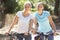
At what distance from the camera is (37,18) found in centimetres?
488

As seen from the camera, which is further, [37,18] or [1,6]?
[1,6]

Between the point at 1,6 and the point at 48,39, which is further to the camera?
the point at 1,6

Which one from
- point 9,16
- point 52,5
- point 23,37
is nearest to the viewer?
point 23,37

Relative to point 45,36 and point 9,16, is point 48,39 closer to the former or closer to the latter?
point 45,36

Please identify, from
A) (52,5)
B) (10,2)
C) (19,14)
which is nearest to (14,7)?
(10,2)

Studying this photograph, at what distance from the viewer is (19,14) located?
4852 mm

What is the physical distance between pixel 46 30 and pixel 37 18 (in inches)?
12.2

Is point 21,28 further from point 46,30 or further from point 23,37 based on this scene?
point 46,30

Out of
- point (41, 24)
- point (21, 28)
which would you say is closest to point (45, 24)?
point (41, 24)

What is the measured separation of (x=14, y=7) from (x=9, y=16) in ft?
3.84

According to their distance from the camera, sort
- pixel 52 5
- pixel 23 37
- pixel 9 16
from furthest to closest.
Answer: pixel 52 5, pixel 9 16, pixel 23 37

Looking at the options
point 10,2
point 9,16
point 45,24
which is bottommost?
point 45,24

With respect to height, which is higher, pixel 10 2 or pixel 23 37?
pixel 10 2

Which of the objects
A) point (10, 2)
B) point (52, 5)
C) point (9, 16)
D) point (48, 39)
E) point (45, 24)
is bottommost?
point (48, 39)
